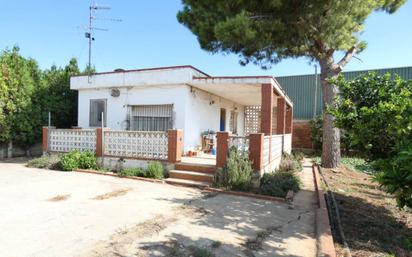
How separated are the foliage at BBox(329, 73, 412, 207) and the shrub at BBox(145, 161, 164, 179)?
5771 mm

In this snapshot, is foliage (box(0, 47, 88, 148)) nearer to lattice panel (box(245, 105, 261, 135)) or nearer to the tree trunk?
lattice panel (box(245, 105, 261, 135))

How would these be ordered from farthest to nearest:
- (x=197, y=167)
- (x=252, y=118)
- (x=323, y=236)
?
(x=252, y=118) → (x=197, y=167) → (x=323, y=236)

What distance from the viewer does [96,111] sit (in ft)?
43.9

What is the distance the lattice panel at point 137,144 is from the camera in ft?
32.1

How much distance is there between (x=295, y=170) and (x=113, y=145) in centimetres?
741

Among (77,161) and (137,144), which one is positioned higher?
(137,144)

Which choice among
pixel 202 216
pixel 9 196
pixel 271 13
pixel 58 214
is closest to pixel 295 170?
pixel 271 13

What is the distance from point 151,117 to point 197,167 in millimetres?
4158

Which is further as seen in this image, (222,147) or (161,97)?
(161,97)

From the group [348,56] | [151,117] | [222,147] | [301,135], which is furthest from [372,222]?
[301,135]

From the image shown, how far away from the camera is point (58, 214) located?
5.52 meters

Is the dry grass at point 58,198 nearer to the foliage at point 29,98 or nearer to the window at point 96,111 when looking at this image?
the window at point 96,111

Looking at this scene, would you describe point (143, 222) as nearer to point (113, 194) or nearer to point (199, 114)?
point (113, 194)

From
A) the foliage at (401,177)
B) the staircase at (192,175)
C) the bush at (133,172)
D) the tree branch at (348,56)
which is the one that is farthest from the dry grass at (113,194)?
the tree branch at (348,56)
